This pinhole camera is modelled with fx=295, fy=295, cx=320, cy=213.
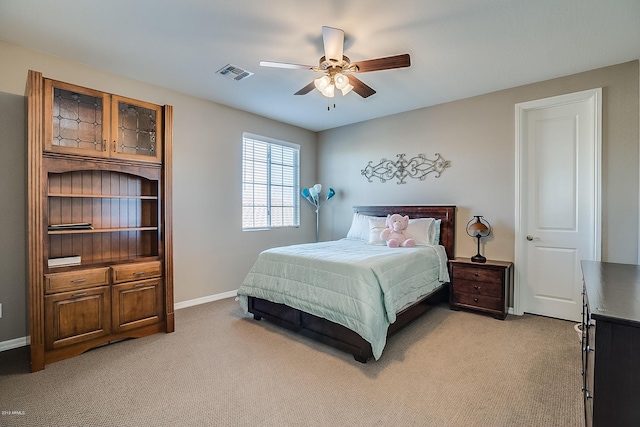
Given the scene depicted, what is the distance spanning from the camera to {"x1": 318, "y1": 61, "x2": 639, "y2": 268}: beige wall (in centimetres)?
298

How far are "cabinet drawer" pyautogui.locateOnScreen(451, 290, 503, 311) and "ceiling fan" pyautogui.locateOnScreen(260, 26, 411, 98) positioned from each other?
2.69 m

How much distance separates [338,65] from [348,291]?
6.27 feet

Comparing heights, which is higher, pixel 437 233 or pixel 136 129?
pixel 136 129

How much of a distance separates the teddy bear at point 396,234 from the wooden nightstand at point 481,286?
2.02 ft

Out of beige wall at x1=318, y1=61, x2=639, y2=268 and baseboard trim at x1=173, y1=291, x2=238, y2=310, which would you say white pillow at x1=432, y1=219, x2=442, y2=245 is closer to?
beige wall at x1=318, y1=61, x2=639, y2=268

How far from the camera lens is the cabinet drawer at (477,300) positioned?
11.1 feet

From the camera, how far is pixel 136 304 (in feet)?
9.35

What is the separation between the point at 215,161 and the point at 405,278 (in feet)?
9.78

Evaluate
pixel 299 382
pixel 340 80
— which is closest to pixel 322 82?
pixel 340 80

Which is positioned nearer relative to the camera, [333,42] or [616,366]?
[616,366]

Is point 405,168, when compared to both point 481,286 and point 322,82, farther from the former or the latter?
point 322,82

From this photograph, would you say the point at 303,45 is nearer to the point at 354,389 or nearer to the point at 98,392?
the point at 354,389

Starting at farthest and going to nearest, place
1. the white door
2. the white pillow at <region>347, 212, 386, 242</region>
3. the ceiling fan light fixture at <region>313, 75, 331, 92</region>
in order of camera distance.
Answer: the white pillow at <region>347, 212, 386, 242</region>, the white door, the ceiling fan light fixture at <region>313, 75, 331, 92</region>

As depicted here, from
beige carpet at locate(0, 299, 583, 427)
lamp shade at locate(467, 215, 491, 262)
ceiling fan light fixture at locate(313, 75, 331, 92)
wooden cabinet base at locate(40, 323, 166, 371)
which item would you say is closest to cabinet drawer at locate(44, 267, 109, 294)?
wooden cabinet base at locate(40, 323, 166, 371)
